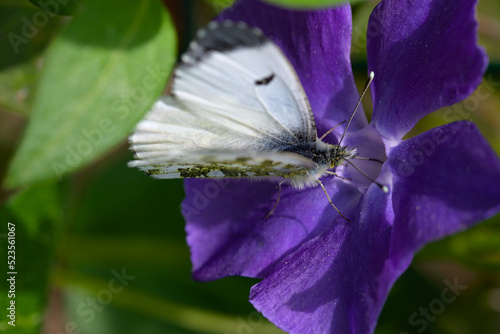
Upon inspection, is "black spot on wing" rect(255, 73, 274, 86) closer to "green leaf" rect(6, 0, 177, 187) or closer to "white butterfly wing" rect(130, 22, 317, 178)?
"white butterfly wing" rect(130, 22, 317, 178)

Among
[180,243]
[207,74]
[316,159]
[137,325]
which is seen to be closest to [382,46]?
[316,159]

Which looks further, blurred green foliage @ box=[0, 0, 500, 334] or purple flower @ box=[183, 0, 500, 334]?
blurred green foliage @ box=[0, 0, 500, 334]

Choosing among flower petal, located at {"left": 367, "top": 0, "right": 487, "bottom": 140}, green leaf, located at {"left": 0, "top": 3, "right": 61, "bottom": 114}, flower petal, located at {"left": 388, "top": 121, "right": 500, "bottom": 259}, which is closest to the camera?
flower petal, located at {"left": 388, "top": 121, "right": 500, "bottom": 259}

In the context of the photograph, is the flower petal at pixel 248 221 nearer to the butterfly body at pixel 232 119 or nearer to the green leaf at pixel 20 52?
the butterfly body at pixel 232 119

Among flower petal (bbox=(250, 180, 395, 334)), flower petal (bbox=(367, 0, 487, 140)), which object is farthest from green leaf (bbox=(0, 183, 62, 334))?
flower petal (bbox=(367, 0, 487, 140))

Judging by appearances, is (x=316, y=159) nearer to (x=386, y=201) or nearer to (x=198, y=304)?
(x=386, y=201)
